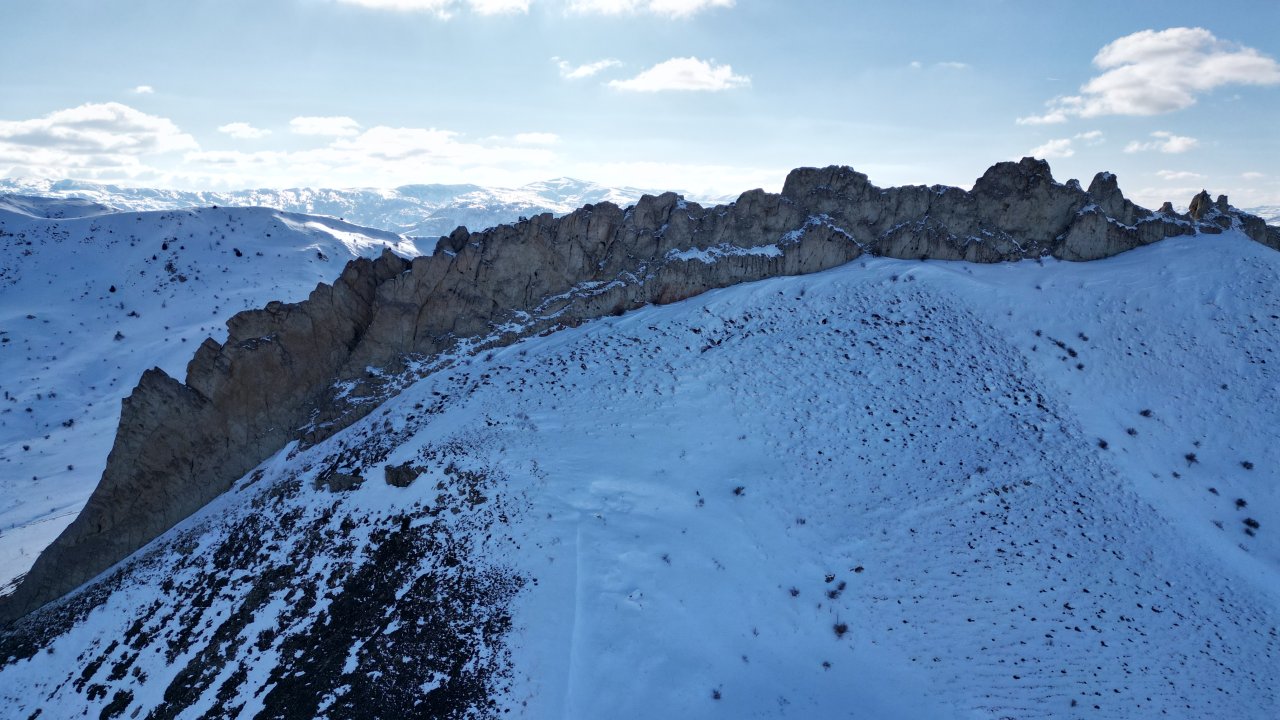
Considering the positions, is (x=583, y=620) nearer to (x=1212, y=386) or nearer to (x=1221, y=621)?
(x=1221, y=621)

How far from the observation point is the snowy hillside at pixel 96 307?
127 ft

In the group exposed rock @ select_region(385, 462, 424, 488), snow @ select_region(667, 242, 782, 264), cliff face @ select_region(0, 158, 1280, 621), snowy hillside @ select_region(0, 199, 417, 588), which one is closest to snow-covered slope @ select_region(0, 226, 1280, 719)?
exposed rock @ select_region(385, 462, 424, 488)

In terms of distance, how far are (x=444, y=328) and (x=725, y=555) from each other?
661 inches

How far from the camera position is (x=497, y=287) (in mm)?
28828

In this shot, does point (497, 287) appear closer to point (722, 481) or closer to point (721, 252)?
point (721, 252)

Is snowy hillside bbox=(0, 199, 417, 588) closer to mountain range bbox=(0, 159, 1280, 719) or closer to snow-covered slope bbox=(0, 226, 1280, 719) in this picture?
mountain range bbox=(0, 159, 1280, 719)

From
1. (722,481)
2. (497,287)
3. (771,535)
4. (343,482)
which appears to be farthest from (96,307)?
(771,535)

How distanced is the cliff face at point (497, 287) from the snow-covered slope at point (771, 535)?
7.03 ft

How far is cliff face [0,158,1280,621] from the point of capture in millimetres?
24219

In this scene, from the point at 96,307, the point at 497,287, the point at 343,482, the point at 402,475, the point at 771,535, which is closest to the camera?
the point at 771,535

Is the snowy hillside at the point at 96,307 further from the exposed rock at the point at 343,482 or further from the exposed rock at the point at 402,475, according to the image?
the exposed rock at the point at 402,475

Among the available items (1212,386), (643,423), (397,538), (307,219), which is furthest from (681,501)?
(307,219)

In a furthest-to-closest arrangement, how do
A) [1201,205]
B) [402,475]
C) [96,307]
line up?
[96,307], [1201,205], [402,475]

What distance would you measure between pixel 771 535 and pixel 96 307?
78181 millimetres
